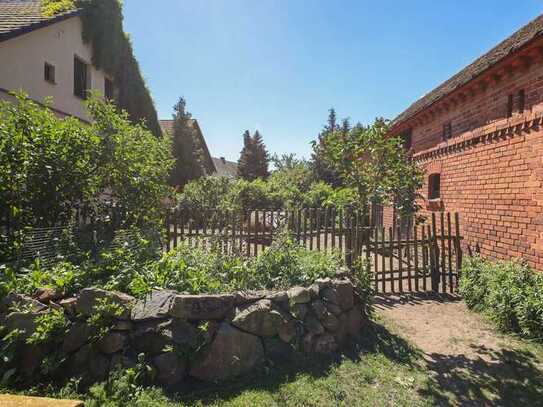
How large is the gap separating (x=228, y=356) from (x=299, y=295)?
111 cm

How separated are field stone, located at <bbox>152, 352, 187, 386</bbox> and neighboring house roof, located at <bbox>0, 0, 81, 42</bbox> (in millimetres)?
9487

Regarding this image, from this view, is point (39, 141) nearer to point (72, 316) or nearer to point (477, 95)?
point (72, 316)

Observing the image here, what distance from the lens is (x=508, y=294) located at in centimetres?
470

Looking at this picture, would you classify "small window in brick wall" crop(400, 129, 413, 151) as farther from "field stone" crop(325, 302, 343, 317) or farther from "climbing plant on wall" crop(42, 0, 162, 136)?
"climbing plant on wall" crop(42, 0, 162, 136)

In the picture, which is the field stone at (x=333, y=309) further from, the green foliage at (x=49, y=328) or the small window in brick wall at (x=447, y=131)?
the small window in brick wall at (x=447, y=131)

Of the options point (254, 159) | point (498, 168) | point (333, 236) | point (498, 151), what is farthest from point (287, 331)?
point (254, 159)

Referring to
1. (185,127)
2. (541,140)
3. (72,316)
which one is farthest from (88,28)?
(541,140)

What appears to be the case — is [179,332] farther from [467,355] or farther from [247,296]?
[467,355]

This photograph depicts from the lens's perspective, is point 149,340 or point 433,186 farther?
point 433,186

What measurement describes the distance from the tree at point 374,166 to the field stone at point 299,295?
353 cm

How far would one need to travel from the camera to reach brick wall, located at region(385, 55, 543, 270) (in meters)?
5.34

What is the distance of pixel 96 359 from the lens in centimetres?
301

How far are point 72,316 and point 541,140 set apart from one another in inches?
301

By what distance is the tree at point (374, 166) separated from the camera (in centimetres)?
643
